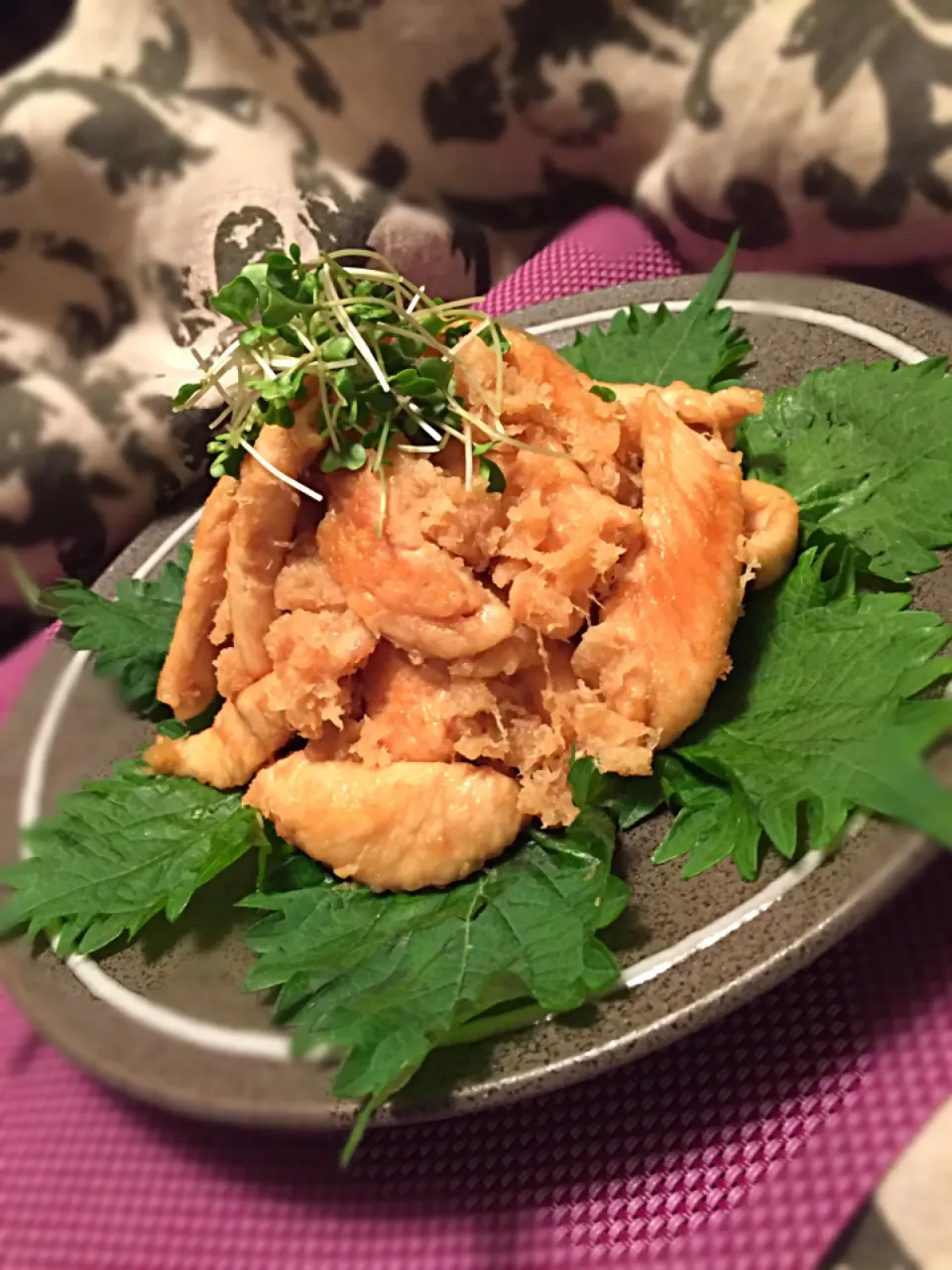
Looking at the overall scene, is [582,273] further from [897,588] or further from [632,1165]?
[632,1165]

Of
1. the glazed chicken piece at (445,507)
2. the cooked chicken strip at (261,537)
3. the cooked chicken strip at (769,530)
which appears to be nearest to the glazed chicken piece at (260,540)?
the cooked chicken strip at (261,537)

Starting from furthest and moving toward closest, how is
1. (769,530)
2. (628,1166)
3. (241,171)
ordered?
(241,171)
(769,530)
(628,1166)

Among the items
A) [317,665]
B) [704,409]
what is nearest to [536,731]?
[317,665]

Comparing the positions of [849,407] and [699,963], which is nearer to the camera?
[699,963]

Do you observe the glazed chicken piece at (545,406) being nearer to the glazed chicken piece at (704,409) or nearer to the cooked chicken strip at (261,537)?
the glazed chicken piece at (704,409)

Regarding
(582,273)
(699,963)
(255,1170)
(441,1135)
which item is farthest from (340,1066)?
(582,273)

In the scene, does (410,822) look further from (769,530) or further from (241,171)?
(241,171)

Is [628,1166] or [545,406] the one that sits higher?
[545,406]
